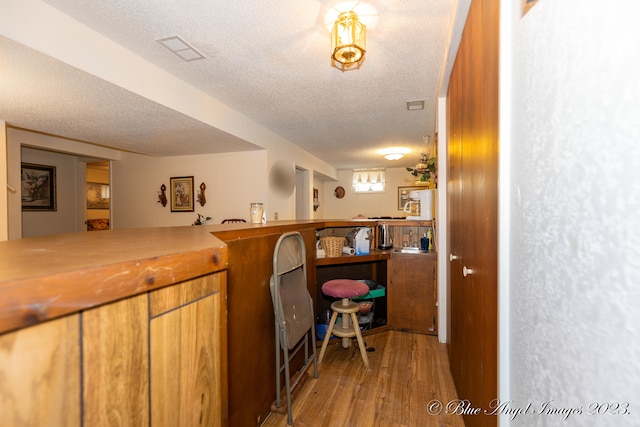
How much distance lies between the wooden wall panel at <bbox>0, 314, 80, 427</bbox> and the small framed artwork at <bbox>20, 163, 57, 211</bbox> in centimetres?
609

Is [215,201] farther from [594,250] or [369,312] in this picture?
[594,250]

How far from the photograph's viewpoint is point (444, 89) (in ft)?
7.99

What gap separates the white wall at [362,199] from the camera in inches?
309

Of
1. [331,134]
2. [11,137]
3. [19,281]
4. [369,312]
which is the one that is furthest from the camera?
[331,134]

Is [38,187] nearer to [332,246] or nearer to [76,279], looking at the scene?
[332,246]

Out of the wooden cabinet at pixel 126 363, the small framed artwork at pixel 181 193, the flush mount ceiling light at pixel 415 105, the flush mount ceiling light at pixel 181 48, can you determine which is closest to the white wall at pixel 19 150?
the small framed artwork at pixel 181 193

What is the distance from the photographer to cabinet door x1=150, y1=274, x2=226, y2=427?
581 millimetres

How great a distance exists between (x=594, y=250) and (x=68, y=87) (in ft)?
9.84

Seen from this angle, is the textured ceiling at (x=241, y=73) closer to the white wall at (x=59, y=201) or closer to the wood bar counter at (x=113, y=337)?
the wood bar counter at (x=113, y=337)

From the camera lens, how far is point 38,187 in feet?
16.1

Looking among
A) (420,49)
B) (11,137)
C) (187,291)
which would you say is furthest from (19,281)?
(11,137)

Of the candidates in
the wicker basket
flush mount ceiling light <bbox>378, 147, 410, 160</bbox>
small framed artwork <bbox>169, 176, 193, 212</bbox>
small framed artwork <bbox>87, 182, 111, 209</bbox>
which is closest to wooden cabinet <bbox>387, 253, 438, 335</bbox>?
the wicker basket

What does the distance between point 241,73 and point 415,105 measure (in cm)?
190

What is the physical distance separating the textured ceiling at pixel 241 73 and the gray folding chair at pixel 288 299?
4.60 ft
